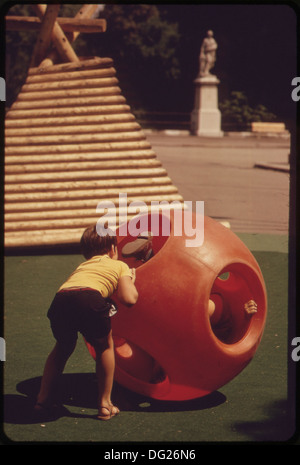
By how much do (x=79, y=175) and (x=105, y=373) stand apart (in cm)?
657

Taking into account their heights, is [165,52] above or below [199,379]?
above

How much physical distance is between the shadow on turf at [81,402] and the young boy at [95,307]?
0.14 meters

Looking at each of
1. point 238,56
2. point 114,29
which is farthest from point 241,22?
point 114,29

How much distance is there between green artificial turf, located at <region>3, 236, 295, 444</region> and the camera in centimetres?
495

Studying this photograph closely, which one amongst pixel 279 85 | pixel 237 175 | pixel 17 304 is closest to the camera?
pixel 279 85

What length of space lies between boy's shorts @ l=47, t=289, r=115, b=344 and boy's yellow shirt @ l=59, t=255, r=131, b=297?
0.05 metres

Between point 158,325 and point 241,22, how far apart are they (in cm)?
4405

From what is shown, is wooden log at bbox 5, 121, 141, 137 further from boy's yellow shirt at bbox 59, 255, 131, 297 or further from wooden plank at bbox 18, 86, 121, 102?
boy's yellow shirt at bbox 59, 255, 131, 297

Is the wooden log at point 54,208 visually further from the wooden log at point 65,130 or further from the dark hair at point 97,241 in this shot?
the dark hair at point 97,241

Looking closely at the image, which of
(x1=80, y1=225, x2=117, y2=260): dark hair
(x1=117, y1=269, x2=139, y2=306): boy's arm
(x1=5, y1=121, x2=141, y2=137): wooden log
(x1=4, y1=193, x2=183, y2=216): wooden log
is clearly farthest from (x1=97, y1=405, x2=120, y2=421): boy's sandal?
(x1=5, y1=121, x2=141, y2=137): wooden log

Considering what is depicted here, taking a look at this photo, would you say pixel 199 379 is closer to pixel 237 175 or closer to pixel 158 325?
pixel 158 325

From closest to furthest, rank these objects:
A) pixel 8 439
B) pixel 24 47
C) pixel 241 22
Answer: pixel 8 439 → pixel 24 47 → pixel 241 22

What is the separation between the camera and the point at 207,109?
1658 inches
